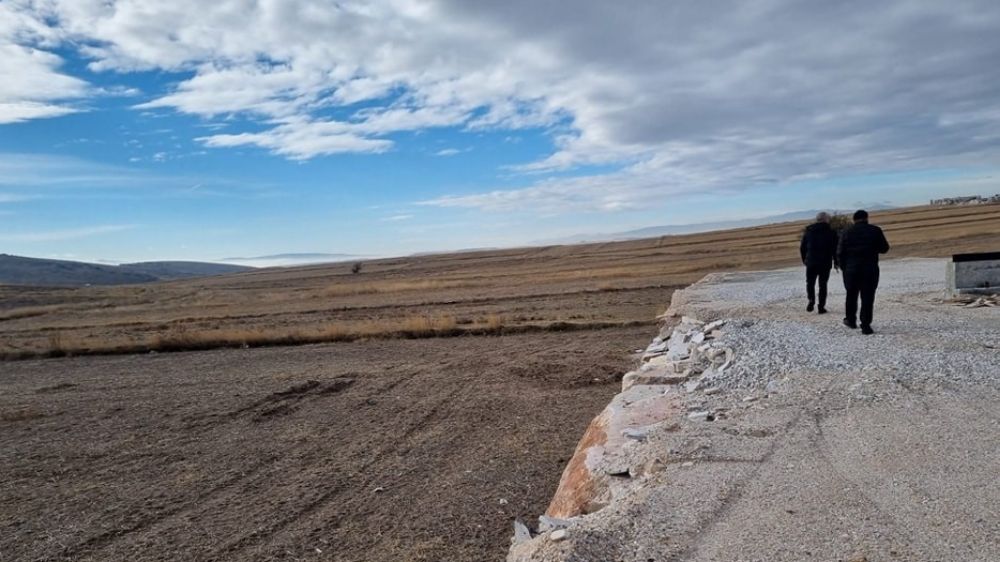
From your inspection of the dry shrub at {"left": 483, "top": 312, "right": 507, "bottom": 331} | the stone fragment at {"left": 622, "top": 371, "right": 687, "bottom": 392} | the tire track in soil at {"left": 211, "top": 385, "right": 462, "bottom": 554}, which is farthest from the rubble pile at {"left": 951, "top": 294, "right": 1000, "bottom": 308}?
the dry shrub at {"left": 483, "top": 312, "right": 507, "bottom": 331}

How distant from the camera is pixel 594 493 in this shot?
5.13 metres

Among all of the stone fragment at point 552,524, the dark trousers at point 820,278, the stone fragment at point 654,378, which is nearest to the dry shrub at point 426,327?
the dark trousers at point 820,278

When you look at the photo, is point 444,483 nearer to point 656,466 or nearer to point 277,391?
point 656,466

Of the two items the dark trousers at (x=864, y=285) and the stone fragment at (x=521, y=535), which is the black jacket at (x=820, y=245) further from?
the stone fragment at (x=521, y=535)

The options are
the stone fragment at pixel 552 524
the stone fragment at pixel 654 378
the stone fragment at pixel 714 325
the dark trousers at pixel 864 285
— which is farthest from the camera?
the stone fragment at pixel 714 325

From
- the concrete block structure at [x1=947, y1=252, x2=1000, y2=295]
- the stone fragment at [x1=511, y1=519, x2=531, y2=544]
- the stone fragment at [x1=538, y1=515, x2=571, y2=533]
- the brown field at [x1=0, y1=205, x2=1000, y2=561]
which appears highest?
the concrete block structure at [x1=947, y1=252, x2=1000, y2=295]

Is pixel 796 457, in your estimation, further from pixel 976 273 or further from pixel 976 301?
pixel 976 273

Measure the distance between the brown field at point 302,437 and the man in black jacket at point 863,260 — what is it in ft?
14.1

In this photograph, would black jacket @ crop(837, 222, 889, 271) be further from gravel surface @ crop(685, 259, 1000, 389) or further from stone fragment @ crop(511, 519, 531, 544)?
stone fragment @ crop(511, 519, 531, 544)

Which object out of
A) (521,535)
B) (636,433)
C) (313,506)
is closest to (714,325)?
(636,433)

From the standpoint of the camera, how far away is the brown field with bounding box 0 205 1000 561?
21.4 ft

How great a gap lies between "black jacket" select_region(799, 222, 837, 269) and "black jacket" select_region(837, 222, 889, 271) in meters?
2.22

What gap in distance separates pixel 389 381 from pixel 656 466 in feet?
31.9

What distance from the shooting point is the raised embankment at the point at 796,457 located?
12.2 feet
